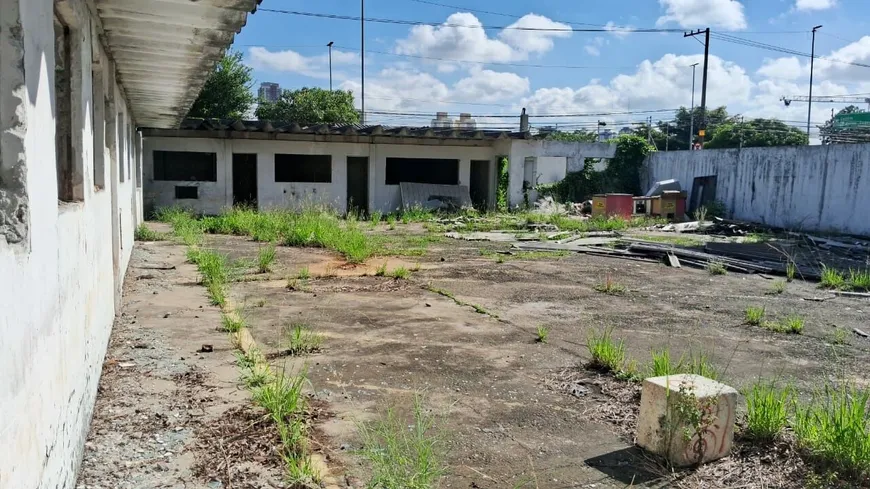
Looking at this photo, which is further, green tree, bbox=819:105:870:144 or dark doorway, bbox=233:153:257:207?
green tree, bbox=819:105:870:144

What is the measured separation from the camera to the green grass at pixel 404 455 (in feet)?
10.0

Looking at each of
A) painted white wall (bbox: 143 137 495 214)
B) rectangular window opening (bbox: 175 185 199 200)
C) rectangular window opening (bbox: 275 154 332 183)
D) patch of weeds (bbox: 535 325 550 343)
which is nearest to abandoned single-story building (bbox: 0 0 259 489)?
patch of weeds (bbox: 535 325 550 343)

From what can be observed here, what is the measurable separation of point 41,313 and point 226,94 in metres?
31.5

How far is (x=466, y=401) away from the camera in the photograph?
4559 mm

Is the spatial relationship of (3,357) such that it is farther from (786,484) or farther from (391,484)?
(786,484)

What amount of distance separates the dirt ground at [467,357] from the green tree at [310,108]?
90.9 ft

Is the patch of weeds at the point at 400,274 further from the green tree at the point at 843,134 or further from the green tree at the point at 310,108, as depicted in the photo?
the green tree at the point at 843,134

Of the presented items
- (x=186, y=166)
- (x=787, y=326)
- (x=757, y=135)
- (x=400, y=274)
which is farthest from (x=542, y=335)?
Result: (x=757, y=135)

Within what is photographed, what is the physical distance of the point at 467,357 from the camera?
5.66 metres

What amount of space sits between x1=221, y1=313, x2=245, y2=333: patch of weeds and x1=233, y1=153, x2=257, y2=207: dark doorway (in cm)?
1741

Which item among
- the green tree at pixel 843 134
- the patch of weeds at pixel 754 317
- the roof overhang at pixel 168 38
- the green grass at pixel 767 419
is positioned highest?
the green tree at pixel 843 134

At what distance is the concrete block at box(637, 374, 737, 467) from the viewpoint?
3572 mm

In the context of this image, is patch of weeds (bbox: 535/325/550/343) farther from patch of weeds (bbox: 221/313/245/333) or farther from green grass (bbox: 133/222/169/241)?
green grass (bbox: 133/222/169/241)

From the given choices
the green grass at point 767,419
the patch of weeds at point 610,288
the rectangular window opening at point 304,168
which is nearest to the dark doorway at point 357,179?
the rectangular window opening at point 304,168
